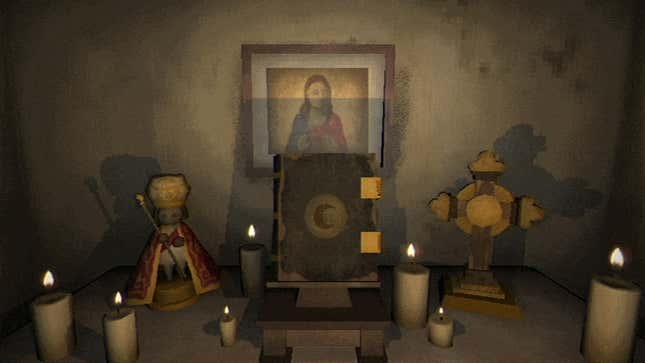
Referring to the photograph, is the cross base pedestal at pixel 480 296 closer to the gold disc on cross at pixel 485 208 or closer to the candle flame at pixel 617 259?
the gold disc on cross at pixel 485 208

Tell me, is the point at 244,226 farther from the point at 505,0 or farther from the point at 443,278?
the point at 505,0

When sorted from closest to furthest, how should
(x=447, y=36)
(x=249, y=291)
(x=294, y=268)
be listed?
(x=294, y=268) < (x=249, y=291) < (x=447, y=36)

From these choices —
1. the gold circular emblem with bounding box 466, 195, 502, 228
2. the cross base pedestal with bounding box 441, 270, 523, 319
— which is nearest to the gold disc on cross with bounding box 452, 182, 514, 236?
the gold circular emblem with bounding box 466, 195, 502, 228

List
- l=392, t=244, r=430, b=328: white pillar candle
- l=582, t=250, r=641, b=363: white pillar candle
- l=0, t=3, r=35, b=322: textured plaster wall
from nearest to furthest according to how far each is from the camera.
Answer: l=582, t=250, r=641, b=363: white pillar candle < l=392, t=244, r=430, b=328: white pillar candle < l=0, t=3, r=35, b=322: textured plaster wall

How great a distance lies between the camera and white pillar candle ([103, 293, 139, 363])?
79 cm

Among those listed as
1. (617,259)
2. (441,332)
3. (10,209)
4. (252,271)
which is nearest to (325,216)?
(252,271)

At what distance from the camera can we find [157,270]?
1.06m

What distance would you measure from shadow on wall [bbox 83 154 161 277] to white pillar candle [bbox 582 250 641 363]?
1.24 metres

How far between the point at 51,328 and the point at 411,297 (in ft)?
2.61

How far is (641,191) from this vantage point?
1.14 m

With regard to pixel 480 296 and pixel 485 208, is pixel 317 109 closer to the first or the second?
pixel 485 208

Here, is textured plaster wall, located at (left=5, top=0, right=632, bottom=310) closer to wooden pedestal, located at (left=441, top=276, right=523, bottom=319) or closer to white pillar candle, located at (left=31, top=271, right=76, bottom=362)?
wooden pedestal, located at (left=441, top=276, right=523, bottom=319)

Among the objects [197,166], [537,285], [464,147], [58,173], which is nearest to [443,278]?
[537,285]

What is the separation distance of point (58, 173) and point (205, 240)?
525 millimetres
